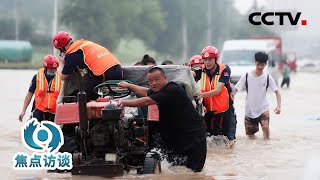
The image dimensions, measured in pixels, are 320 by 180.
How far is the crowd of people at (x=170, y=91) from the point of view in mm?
8297

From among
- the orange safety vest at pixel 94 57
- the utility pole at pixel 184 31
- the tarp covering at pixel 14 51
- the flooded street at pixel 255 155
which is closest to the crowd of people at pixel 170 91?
the orange safety vest at pixel 94 57

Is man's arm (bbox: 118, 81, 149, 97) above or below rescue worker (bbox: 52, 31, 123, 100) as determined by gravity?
below

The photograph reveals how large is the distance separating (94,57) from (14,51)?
36.5 meters

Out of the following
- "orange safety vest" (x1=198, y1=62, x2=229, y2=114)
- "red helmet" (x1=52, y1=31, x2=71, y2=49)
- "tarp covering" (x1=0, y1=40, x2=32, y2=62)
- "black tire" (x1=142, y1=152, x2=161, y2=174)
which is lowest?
"black tire" (x1=142, y1=152, x2=161, y2=174)

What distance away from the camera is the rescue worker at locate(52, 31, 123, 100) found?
8969mm

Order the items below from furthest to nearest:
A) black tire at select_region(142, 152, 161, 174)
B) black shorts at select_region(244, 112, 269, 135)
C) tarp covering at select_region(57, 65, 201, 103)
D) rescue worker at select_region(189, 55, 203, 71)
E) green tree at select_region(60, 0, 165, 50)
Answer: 1. green tree at select_region(60, 0, 165, 50)
2. black shorts at select_region(244, 112, 269, 135)
3. rescue worker at select_region(189, 55, 203, 71)
4. tarp covering at select_region(57, 65, 201, 103)
5. black tire at select_region(142, 152, 161, 174)

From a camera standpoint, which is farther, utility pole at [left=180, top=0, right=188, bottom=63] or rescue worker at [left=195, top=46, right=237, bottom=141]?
utility pole at [left=180, top=0, right=188, bottom=63]

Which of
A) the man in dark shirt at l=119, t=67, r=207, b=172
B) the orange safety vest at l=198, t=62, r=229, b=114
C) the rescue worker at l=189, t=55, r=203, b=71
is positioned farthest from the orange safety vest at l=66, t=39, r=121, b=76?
the rescue worker at l=189, t=55, r=203, b=71

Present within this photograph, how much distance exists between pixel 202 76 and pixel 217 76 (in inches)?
9.4

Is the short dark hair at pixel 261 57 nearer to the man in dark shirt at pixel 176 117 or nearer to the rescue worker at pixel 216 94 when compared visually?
the rescue worker at pixel 216 94

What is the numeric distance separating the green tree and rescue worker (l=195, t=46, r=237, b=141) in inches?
2233

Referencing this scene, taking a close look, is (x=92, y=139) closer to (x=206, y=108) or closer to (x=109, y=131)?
(x=109, y=131)

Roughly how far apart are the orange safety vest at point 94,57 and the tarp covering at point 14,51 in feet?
113

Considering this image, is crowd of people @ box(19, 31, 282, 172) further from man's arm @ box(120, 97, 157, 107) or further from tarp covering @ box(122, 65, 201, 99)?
tarp covering @ box(122, 65, 201, 99)
